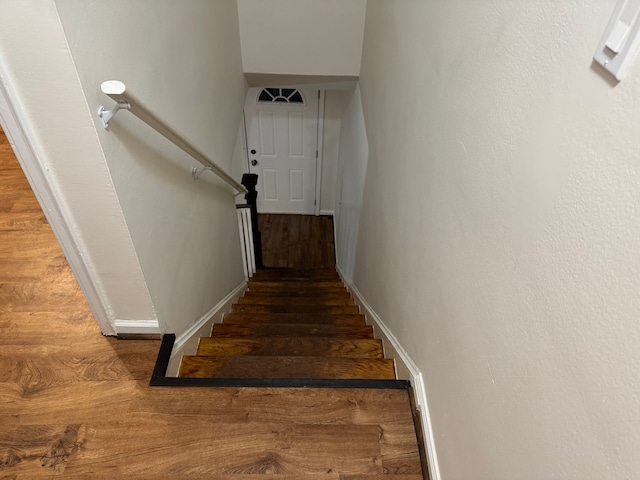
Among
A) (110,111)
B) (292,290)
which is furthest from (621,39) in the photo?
(292,290)

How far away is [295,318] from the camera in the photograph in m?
2.74

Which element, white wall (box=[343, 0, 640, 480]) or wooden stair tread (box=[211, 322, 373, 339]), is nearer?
white wall (box=[343, 0, 640, 480])

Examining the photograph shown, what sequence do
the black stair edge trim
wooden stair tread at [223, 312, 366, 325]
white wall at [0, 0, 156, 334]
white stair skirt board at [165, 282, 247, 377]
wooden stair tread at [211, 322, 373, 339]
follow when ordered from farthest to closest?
wooden stair tread at [223, 312, 366, 325]
wooden stair tread at [211, 322, 373, 339]
white stair skirt board at [165, 282, 247, 377]
the black stair edge trim
white wall at [0, 0, 156, 334]

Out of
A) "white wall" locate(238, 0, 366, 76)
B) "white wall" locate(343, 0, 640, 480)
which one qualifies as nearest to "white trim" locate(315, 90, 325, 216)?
"white wall" locate(238, 0, 366, 76)

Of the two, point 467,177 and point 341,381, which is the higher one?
point 467,177

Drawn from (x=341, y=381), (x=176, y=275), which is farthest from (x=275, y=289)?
(x=341, y=381)

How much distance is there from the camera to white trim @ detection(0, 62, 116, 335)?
3.37 ft

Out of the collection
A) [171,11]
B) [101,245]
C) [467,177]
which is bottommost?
[101,245]

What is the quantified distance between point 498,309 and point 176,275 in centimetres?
141

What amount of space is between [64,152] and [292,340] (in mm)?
1374

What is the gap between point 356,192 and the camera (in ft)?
11.2

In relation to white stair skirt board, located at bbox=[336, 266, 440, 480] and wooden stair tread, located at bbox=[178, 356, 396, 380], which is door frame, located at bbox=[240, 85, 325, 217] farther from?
wooden stair tread, located at bbox=[178, 356, 396, 380]

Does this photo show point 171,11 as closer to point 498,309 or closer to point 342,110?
point 498,309

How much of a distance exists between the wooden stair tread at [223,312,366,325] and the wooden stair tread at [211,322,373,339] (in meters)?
0.17
